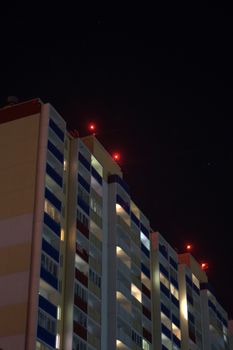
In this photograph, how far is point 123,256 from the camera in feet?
323

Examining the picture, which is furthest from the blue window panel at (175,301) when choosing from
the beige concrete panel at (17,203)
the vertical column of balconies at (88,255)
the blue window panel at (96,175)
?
the beige concrete panel at (17,203)

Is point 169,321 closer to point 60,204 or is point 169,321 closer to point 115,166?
point 115,166

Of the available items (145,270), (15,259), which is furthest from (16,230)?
(145,270)

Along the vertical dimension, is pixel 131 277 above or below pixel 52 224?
above

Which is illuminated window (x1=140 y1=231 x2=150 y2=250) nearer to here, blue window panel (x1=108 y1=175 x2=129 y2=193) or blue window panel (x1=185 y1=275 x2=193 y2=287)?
blue window panel (x1=108 y1=175 x2=129 y2=193)

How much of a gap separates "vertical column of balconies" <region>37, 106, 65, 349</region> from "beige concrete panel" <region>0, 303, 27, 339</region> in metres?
1.61

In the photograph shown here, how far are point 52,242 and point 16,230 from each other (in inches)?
163

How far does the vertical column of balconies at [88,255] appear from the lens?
83.3 meters

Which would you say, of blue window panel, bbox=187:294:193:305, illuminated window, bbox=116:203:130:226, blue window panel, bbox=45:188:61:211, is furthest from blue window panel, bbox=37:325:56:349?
blue window panel, bbox=187:294:193:305

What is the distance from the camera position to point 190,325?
119 metres

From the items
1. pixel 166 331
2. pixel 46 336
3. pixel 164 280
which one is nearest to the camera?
pixel 46 336

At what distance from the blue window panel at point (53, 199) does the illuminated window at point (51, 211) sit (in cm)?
53

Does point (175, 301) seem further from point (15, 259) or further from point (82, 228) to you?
point (15, 259)

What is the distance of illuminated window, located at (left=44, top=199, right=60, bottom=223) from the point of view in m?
81.4
